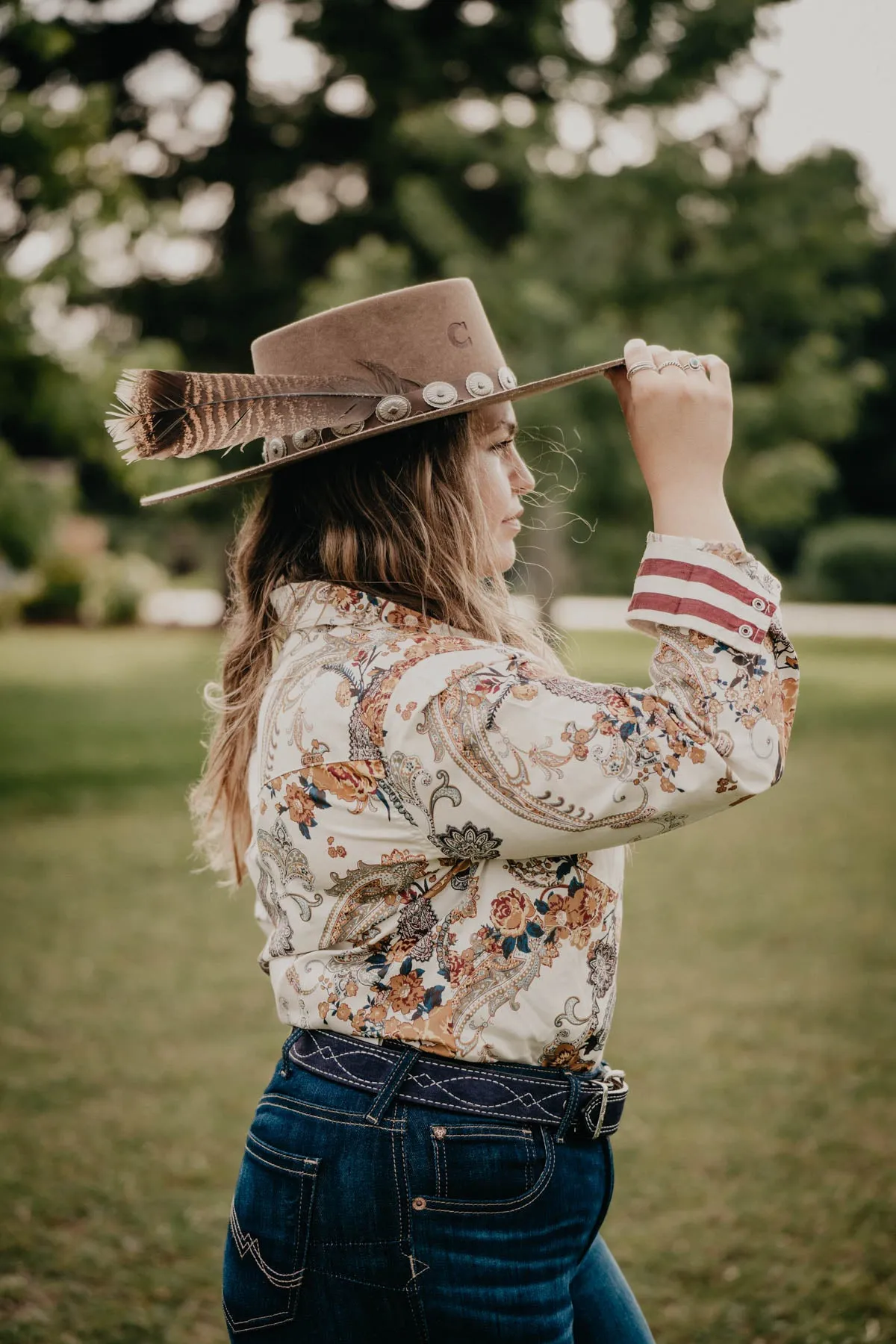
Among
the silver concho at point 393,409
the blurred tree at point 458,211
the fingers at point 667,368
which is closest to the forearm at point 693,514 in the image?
the fingers at point 667,368

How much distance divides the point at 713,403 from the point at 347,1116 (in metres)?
0.95

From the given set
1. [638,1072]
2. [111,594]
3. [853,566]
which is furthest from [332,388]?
[853,566]

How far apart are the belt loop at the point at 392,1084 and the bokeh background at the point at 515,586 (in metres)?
0.88

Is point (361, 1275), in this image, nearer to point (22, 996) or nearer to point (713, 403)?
point (713, 403)

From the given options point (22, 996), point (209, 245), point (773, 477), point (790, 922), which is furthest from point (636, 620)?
point (209, 245)

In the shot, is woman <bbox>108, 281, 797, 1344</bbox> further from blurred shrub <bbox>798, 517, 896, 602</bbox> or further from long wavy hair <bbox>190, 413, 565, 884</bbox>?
blurred shrub <bbox>798, 517, 896, 602</bbox>

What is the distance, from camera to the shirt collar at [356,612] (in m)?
1.55

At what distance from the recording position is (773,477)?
16828 millimetres

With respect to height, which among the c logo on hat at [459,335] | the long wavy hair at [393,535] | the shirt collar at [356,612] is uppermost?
the c logo on hat at [459,335]

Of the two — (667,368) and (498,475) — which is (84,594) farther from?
(667,368)

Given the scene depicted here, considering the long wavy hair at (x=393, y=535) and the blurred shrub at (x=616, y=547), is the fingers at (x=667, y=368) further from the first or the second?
the blurred shrub at (x=616, y=547)

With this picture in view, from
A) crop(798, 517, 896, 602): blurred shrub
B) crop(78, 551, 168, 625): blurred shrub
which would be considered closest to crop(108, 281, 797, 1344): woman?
crop(78, 551, 168, 625): blurred shrub

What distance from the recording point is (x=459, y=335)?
171cm

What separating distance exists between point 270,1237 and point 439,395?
1063 mm
